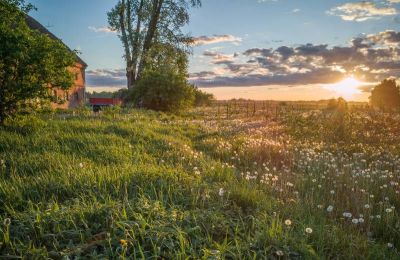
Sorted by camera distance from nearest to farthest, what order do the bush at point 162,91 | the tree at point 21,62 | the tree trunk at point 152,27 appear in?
1. the tree at point 21,62
2. the bush at point 162,91
3. the tree trunk at point 152,27

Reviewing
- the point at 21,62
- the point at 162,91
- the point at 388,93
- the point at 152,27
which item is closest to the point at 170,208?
the point at 21,62

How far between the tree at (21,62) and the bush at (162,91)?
1585 centimetres

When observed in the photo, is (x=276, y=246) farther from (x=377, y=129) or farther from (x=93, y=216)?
(x=377, y=129)

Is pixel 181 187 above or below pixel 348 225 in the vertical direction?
above

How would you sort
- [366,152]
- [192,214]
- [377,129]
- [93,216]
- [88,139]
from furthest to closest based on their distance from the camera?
[377,129] → [366,152] → [88,139] → [192,214] → [93,216]

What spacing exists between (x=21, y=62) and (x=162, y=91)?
17.0 meters

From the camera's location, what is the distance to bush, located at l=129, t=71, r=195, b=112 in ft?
92.4

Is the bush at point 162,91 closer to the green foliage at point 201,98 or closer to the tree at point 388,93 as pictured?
the green foliage at point 201,98

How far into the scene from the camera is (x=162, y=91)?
93.1ft

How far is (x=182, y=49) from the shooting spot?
33406 mm

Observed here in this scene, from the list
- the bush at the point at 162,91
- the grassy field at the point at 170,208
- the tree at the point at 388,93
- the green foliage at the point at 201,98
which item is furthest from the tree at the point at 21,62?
the tree at the point at 388,93

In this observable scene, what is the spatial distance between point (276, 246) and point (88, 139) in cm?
745

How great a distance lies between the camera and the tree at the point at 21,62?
11195mm

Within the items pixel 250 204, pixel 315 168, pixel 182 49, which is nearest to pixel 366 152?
pixel 315 168
